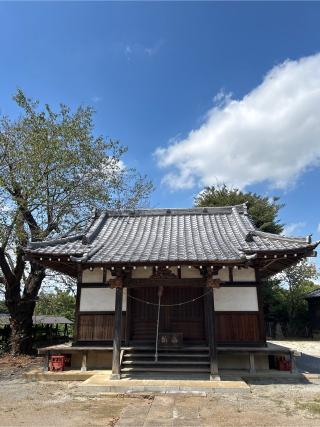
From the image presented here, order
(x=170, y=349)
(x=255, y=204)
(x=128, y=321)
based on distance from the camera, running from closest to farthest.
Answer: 1. (x=170, y=349)
2. (x=128, y=321)
3. (x=255, y=204)

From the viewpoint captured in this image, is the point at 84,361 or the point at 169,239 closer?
the point at 84,361

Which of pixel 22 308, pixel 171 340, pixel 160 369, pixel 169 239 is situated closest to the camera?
pixel 160 369

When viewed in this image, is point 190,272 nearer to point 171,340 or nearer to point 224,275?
point 224,275

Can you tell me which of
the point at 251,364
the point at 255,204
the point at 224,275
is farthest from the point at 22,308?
the point at 255,204

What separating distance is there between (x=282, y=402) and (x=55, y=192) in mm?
11793

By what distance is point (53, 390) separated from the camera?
28.6 ft

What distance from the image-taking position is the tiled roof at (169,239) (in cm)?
953

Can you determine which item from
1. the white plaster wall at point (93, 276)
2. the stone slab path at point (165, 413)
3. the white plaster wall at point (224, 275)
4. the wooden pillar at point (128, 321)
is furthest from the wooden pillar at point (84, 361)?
the white plaster wall at point (224, 275)

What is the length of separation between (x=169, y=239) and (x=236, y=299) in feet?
9.72

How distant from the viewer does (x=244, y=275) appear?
10758mm

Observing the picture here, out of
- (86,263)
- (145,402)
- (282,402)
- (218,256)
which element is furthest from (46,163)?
(282,402)

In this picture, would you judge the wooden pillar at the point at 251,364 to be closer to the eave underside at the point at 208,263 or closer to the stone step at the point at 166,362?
the stone step at the point at 166,362

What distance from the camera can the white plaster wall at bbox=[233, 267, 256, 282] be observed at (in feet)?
35.2

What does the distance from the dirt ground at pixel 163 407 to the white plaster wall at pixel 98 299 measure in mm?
2447
